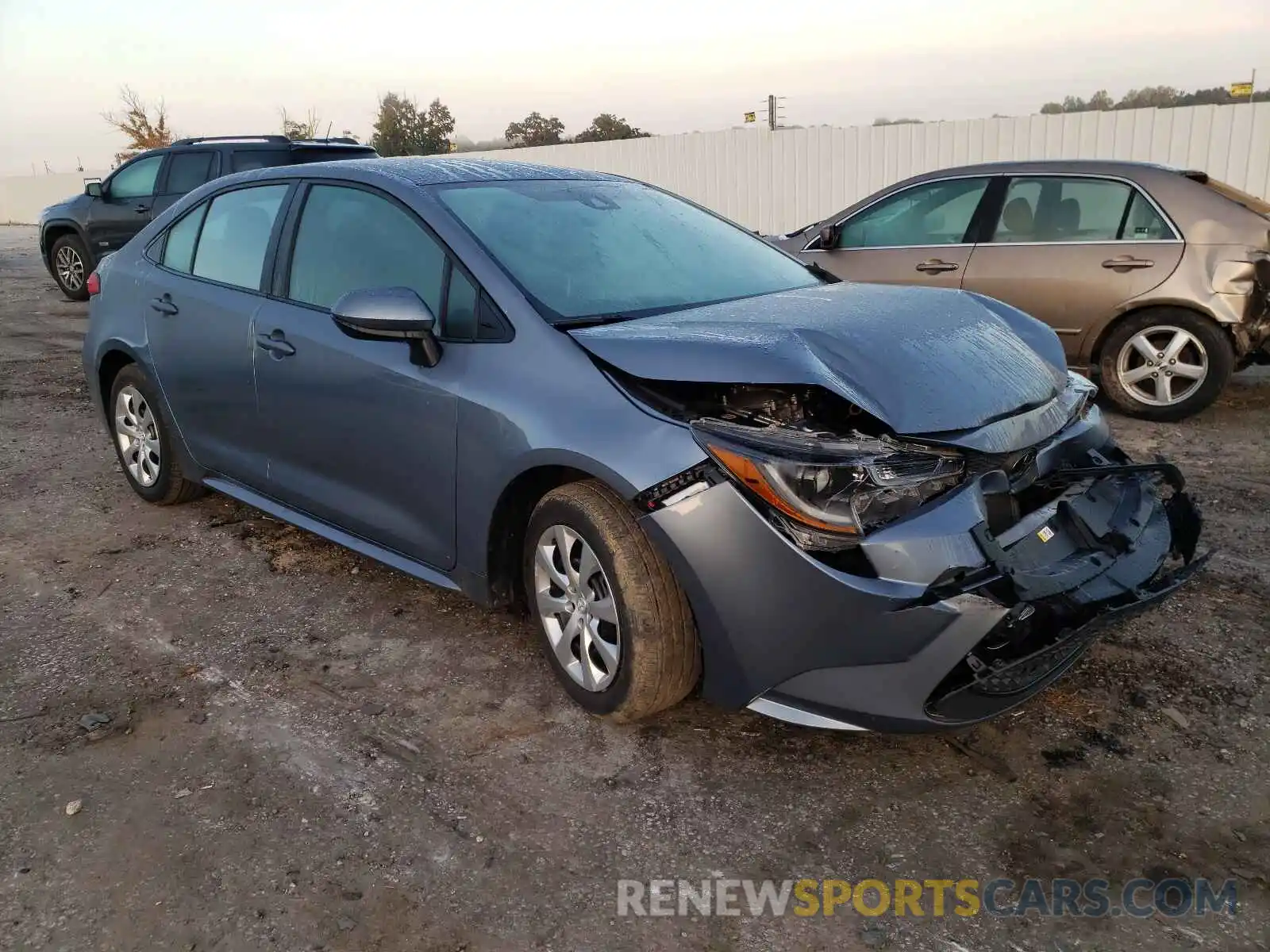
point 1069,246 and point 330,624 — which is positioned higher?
point 1069,246

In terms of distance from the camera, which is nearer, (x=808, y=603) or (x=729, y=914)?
(x=729, y=914)

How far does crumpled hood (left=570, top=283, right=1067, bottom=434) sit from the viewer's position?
2705mm

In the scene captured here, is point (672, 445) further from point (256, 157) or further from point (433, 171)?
point (256, 157)

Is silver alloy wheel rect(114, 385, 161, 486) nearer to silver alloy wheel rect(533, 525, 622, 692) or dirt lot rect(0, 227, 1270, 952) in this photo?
dirt lot rect(0, 227, 1270, 952)

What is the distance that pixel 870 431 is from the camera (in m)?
2.70

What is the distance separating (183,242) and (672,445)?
321 centimetres

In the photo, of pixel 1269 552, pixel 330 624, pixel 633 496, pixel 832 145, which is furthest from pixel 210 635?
pixel 832 145

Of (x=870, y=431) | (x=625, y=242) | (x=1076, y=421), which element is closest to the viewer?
(x=870, y=431)

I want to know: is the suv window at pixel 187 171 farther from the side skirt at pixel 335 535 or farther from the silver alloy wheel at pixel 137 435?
the side skirt at pixel 335 535

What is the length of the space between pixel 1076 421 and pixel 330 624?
9.17 ft

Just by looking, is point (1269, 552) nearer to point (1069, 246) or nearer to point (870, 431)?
point (870, 431)

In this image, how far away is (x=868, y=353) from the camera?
2.86 meters

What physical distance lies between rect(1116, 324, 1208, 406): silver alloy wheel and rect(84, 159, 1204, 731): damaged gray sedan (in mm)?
3174

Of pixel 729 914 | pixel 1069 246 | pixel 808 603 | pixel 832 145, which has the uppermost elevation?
pixel 832 145
